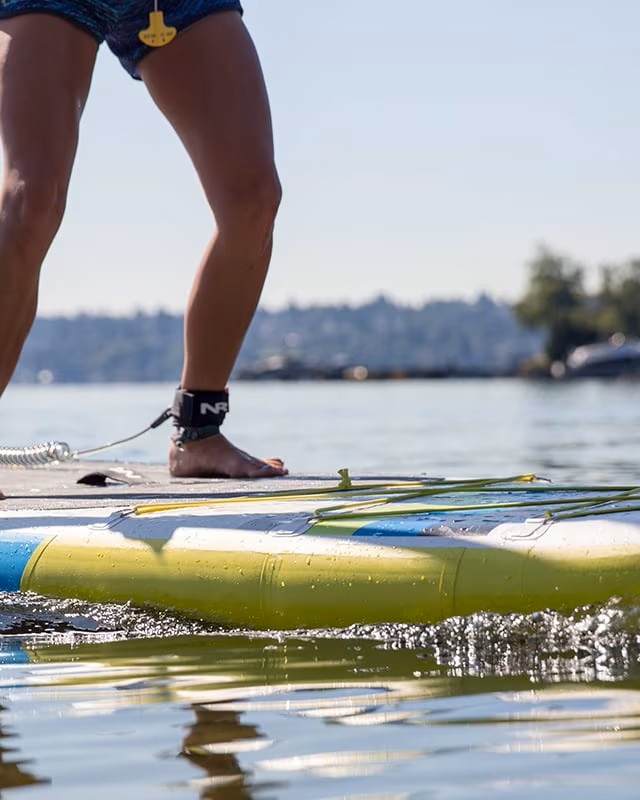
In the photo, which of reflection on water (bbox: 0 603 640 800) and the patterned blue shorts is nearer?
reflection on water (bbox: 0 603 640 800)

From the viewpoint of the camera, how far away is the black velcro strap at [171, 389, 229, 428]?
193 inches

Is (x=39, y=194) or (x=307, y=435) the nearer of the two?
(x=39, y=194)

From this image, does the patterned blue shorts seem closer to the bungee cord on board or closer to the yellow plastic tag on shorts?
the yellow plastic tag on shorts

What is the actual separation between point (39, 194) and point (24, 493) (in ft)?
2.93

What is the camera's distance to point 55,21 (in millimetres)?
4254

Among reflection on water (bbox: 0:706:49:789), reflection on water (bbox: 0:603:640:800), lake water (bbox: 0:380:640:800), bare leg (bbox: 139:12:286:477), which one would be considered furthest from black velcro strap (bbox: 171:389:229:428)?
reflection on water (bbox: 0:706:49:789)

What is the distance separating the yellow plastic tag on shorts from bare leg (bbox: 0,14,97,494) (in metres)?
0.22

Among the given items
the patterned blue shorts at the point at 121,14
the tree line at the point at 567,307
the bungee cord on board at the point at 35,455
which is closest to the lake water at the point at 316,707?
the patterned blue shorts at the point at 121,14

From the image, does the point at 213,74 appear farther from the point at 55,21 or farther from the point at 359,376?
the point at 359,376

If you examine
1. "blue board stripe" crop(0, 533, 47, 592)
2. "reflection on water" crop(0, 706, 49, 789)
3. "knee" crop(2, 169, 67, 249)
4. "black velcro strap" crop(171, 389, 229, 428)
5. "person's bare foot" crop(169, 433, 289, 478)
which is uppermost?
"knee" crop(2, 169, 67, 249)

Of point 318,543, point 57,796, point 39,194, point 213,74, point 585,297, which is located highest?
point 585,297

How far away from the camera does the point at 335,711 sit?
2.56 m

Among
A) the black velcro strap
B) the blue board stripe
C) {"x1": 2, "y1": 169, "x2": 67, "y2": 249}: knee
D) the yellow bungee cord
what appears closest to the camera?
the blue board stripe

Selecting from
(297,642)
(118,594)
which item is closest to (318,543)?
(297,642)
